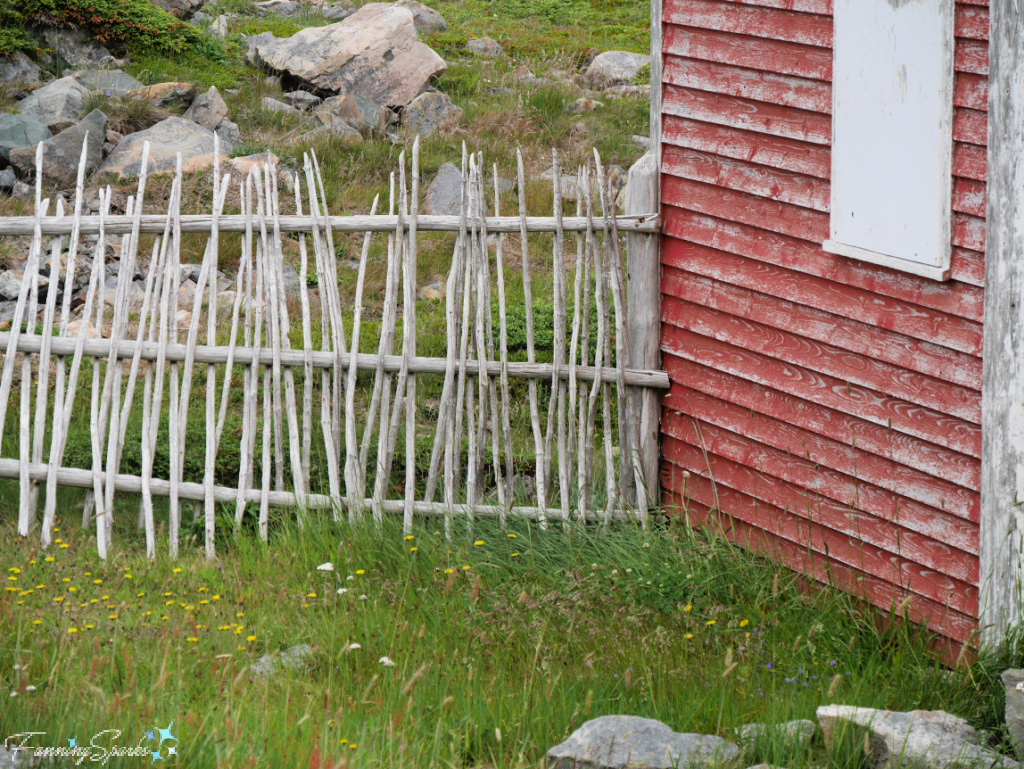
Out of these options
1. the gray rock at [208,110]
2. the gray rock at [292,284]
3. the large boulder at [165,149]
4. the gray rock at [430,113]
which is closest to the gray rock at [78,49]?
the gray rock at [208,110]

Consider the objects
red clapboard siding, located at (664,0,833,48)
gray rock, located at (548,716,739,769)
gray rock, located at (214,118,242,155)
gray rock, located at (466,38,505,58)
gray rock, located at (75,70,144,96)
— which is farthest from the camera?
gray rock, located at (466,38,505,58)

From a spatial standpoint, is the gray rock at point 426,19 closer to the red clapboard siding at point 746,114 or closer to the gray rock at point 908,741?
the red clapboard siding at point 746,114

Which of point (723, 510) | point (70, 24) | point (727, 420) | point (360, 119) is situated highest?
point (70, 24)

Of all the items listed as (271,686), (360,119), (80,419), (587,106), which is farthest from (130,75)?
(271,686)

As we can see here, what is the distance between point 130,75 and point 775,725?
10.9 metres

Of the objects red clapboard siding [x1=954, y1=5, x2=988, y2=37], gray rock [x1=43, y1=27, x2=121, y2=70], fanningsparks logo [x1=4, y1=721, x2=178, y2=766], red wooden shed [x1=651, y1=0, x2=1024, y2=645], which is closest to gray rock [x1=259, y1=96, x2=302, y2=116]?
gray rock [x1=43, y1=27, x2=121, y2=70]

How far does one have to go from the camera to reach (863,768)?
2.88 m

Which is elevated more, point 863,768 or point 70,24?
point 70,24

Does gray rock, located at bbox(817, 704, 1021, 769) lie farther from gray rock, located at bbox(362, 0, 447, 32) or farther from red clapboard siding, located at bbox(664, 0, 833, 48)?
gray rock, located at bbox(362, 0, 447, 32)

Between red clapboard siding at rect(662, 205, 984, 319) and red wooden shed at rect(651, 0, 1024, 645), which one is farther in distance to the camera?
red clapboard siding at rect(662, 205, 984, 319)

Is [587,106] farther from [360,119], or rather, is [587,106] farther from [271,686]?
[271,686]

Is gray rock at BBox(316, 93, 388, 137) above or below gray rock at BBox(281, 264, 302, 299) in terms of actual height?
above

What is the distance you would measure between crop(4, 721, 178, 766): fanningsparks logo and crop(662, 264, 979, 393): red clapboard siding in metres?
2.75

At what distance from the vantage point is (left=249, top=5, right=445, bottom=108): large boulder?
1198 centimetres
